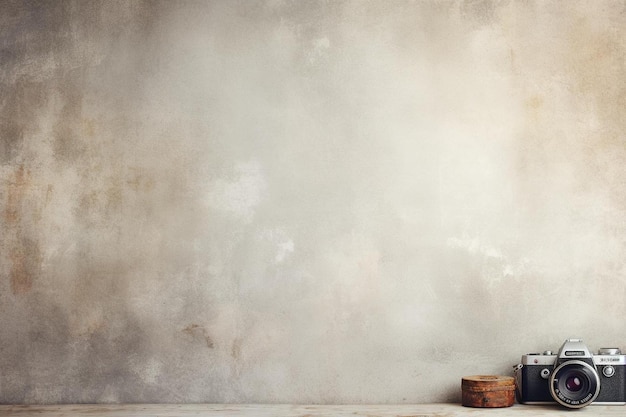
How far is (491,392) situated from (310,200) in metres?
1.26

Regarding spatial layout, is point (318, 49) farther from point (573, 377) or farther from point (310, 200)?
point (573, 377)

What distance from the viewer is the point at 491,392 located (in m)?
3.19

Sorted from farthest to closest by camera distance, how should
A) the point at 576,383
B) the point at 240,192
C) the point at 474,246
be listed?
the point at 240,192 < the point at 474,246 < the point at 576,383

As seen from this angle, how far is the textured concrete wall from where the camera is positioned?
3520 millimetres

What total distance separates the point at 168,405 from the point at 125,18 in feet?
6.57

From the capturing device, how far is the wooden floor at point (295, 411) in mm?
3121

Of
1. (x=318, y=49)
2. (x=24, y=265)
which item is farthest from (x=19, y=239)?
(x=318, y=49)

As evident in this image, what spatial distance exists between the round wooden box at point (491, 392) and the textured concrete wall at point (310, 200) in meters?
0.26

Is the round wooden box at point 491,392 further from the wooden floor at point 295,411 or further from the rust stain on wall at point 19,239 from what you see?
the rust stain on wall at point 19,239

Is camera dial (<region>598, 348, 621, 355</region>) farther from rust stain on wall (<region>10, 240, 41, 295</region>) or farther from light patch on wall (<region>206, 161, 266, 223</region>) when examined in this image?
rust stain on wall (<region>10, 240, 41, 295</region>)

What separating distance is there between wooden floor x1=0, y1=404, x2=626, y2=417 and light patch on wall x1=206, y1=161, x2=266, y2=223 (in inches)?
36.9

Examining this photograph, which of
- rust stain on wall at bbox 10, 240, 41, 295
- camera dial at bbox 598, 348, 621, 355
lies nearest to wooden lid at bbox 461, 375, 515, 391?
camera dial at bbox 598, 348, 621, 355

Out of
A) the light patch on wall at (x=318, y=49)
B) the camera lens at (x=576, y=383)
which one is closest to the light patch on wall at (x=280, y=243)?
the light patch on wall at (x=318, y=49)

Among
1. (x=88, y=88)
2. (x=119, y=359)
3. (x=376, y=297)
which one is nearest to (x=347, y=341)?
(x=376, y=297)
